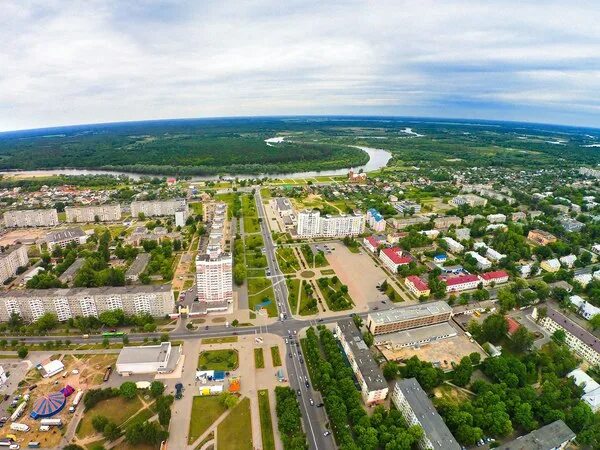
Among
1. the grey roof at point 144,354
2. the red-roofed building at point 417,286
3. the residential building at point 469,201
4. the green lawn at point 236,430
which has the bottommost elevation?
the green lawn at point 236,430

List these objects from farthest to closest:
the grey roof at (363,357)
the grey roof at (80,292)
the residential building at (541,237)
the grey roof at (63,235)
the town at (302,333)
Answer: the residential building at (541,237) < the grey roof at (63,235) < the grey roof at (80,292) < the grey roof at (363,357) < the town at (302,333)

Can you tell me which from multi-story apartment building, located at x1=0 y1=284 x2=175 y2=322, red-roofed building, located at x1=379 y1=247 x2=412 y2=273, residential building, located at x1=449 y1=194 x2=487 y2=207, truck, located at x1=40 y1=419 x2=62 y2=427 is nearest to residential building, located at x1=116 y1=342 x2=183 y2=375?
truck, located at x1=40 y1=419 x2=62 y2=427

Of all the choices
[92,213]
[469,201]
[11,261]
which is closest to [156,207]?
[92,213]

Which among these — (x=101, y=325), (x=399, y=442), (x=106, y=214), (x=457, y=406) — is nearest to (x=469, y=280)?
(x=457, y=406)

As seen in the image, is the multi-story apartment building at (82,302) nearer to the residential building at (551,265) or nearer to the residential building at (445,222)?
the residential building at (445,222)

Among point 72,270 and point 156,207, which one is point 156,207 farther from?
point 72,270

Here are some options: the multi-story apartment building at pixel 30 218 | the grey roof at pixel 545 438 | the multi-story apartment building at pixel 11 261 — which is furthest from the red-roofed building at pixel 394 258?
the multi-story apartment building at pixel 30 218
